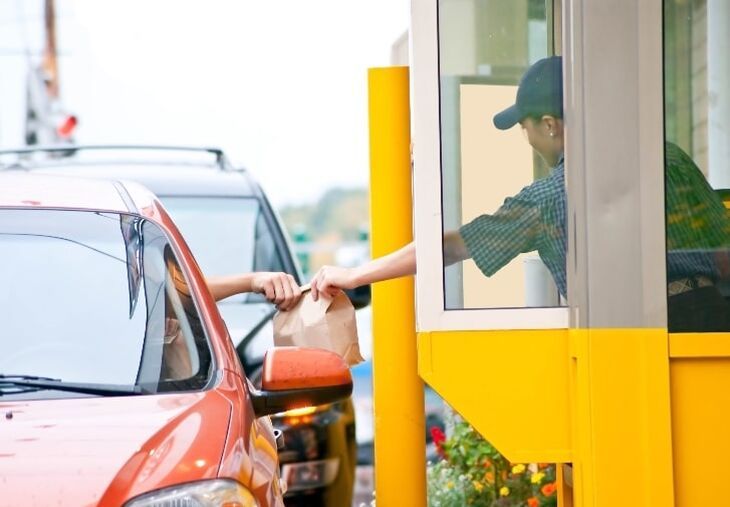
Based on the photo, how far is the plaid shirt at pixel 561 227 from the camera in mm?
4281

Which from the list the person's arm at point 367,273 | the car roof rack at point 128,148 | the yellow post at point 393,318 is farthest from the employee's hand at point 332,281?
the car roof rack at point 128,148

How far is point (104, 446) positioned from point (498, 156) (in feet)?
5.39

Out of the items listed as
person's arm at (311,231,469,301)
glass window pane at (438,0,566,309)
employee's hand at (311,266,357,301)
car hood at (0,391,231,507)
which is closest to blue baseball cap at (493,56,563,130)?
glass window pane at (438,0,566,309)

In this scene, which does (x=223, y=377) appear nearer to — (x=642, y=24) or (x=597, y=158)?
(x=597, y=158)

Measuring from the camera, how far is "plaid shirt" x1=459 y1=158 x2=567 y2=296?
14.6ft

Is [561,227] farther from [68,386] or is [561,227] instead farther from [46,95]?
[46,95]

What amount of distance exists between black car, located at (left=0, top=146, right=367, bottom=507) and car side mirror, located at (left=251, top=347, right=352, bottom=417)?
2507 millimetres

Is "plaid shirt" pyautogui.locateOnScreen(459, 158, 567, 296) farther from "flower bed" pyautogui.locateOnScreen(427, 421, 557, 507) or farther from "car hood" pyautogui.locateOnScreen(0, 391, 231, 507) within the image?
"flower bed" pyautogui.locateOnScreen(427, 421, 557, 507)

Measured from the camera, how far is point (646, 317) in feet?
13.8

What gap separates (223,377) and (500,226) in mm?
1032

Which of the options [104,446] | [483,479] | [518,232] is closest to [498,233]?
[518,232]

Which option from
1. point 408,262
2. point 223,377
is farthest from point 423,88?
point 223,377

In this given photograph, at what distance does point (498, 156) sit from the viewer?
451 cm

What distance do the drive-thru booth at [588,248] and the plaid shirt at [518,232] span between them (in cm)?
4
